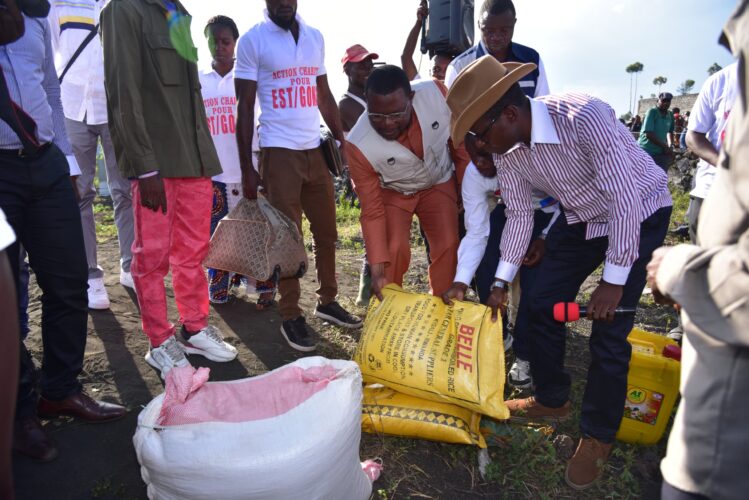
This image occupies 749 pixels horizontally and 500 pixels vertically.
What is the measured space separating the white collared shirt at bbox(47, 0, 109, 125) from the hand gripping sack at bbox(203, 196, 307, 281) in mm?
1238

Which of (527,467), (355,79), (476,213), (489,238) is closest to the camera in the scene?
(527,467)

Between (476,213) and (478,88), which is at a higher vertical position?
(478,88)

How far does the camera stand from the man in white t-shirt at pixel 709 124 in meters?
3.13

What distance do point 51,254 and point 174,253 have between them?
0.79m

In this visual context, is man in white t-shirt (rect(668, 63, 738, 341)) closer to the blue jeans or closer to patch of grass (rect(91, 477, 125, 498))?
the blue jeans

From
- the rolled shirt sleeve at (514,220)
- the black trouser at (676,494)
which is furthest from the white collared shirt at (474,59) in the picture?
the black trouser at (676,494)

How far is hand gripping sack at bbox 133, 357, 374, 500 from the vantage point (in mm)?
1640

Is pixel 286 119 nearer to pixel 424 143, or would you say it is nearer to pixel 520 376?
pixel 424 143

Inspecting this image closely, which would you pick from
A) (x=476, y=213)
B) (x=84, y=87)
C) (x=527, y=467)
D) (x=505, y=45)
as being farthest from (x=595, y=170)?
(x=84, y=87)

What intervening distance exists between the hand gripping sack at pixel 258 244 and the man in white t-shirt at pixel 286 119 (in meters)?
0.14

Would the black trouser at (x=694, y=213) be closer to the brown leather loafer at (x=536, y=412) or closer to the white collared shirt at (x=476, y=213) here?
the white collared shirt at (x=476, y=213)

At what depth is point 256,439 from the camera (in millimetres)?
1704

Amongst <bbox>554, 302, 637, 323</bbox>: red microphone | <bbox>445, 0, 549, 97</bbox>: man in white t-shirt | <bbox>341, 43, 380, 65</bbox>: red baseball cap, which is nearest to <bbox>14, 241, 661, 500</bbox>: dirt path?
<bbox>554, 302, 637, 323</bbox>: red microphone

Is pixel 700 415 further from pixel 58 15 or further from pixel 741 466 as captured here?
pixel 58 15
